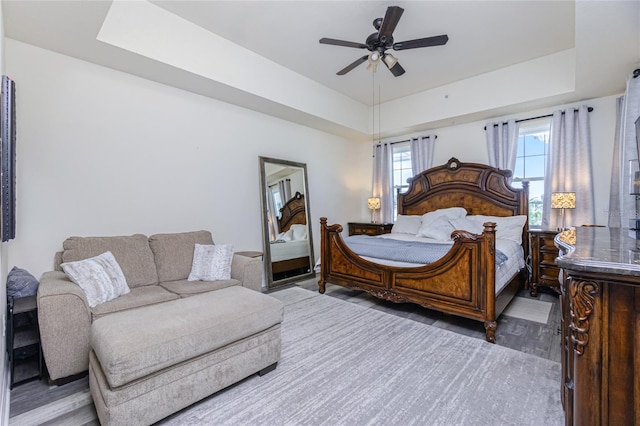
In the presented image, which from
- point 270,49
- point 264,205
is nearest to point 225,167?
point 264,205

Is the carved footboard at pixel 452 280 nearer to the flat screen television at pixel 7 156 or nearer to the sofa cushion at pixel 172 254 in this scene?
the sofa cushion at pixel 172 254

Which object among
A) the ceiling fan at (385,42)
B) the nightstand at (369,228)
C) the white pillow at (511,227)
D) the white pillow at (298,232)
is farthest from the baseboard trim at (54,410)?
the white pillow at (511,227)

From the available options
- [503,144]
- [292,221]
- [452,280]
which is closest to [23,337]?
[292,221]

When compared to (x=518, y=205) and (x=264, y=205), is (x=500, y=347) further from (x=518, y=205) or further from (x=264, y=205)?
(x=264, y=205)

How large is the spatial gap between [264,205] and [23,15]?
9.40 feet

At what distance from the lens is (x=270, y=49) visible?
360 centimetres

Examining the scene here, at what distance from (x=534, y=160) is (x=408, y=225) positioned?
6.68 ft

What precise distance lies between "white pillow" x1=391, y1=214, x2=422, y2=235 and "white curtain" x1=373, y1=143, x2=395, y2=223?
796 mm

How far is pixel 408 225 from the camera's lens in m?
4.77

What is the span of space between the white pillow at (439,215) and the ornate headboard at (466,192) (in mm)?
250

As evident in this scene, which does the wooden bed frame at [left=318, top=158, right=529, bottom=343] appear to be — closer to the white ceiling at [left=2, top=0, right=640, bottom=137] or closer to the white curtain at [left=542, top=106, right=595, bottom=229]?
the white curtain at [left=542, top=106, right=595, bottom=229]

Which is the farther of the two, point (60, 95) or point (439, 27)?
point (439, 27)

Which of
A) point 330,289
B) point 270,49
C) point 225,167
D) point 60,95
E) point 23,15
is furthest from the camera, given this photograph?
point 330,289

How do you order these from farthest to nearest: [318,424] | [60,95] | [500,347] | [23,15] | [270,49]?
1. [270,49]
2. [60,95]
3. [500,347]
4. [23,15]
5. [318,424]
